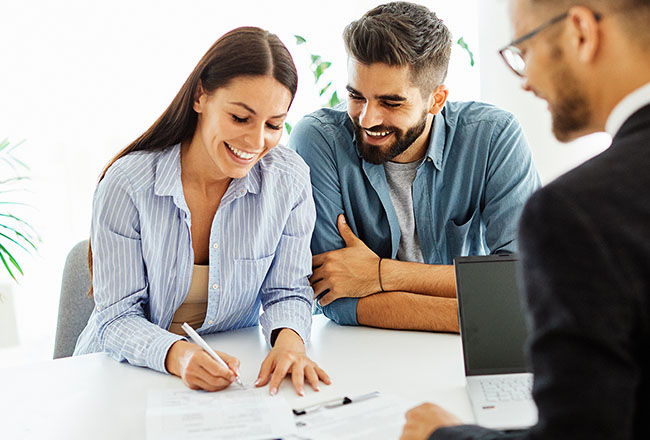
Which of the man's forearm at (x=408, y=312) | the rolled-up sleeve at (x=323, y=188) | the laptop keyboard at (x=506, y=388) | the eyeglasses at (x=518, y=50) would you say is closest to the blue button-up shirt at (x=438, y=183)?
the rolled-up sleeve at (x=323, y=188)

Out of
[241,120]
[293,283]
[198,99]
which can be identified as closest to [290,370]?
[293,283]

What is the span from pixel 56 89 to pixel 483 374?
2.63 metres

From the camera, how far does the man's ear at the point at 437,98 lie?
6.20 ft

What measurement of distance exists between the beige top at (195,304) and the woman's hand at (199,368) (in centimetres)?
25

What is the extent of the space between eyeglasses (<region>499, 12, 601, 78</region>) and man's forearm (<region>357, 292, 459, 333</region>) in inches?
30.9

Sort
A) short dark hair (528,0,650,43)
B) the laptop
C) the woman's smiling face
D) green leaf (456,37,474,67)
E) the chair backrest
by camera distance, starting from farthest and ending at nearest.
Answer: green leaf (456,37,474,67)
the chair backrest
the woman's smiling face
the laptop
short dark hair (528,0,650,43)

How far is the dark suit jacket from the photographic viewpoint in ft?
1.94

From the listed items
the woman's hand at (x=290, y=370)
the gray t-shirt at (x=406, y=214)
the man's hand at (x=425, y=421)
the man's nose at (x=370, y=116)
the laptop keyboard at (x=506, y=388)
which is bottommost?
the laptop keyboard at (x=506, y=388)

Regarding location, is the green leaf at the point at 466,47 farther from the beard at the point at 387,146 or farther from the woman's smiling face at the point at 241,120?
the woman's smiling face at the point at 241,120

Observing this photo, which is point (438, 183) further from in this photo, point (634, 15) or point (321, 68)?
point (321, 68)

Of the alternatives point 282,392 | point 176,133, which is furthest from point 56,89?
point 282,392

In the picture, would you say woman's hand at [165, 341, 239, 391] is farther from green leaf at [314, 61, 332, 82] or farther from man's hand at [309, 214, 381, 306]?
green leaf at [314, 61, 332, 82]

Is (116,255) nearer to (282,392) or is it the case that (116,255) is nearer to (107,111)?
(282,392)

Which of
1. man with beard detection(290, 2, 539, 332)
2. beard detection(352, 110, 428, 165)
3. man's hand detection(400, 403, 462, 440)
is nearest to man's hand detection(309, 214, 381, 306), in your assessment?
man with beard detection(290, 2, 539, 332)
